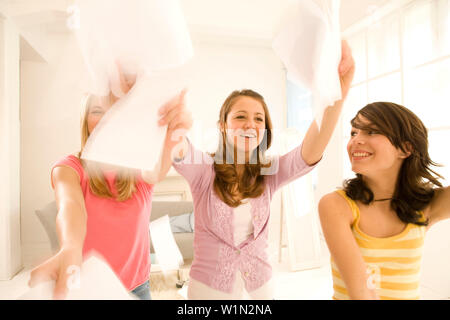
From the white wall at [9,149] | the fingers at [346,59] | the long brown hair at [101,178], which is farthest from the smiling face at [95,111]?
the fingers at [346,59]

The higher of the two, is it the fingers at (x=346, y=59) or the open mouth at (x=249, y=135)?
the fingers at (x=346, y=59)

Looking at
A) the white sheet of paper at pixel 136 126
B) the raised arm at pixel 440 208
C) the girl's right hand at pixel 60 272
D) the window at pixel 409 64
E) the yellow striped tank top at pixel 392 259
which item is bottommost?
the yellow striped tank top at pixel 392 259

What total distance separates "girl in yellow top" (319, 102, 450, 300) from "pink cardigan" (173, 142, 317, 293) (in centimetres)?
8

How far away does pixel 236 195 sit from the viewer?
364mm

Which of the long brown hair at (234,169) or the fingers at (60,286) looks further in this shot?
the long brown hair at (234,169)

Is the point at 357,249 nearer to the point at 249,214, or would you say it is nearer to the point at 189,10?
the point at 249,214

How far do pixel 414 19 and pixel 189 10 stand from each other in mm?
403

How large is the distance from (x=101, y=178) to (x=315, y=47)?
0.92 ft

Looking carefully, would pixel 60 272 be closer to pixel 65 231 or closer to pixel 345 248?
pixel 65 231

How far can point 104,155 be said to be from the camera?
21 cm

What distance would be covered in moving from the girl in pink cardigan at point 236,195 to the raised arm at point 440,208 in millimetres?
205

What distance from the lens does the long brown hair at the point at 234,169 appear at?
343mm

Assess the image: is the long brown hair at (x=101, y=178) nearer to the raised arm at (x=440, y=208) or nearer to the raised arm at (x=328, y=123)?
the raised arm at (x=328, y=123)

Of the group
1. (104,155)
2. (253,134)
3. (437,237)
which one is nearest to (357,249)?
(253,134)
